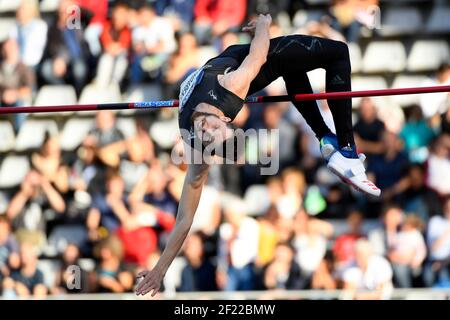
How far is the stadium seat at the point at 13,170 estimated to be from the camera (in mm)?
9977

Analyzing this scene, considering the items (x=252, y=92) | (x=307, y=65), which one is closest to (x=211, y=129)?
(x=252, y=92)

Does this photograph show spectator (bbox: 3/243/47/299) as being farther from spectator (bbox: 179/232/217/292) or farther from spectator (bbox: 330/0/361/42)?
spectator (bbox: 330/0/361/42)

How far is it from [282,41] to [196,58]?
10.7ft

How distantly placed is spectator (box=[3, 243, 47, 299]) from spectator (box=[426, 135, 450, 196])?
3.41m

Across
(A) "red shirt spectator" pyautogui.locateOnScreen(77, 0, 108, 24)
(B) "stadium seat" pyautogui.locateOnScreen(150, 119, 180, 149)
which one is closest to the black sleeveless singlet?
(B) "stadium seat" pyautogui.locateOnScreen(150, 119, 180, 149)

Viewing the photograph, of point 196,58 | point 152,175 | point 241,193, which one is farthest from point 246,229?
point 196,58

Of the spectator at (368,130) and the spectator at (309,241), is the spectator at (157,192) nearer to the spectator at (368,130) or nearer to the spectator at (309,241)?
the spectator at (309,241)

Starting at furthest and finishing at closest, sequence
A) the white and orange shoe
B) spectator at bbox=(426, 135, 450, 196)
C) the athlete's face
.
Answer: spectator at bbox=(426, 135, 450, 196) < the white and orange shoe < the athlete's face

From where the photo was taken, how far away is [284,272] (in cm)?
874

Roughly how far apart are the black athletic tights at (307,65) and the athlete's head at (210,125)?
1.44ft

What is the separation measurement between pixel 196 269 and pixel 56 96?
2.33 meters

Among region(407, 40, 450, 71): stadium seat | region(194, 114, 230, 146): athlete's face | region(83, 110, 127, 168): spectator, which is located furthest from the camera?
region(83, 110, 127, 168): spectator

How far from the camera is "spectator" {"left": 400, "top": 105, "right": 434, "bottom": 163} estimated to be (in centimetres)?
890

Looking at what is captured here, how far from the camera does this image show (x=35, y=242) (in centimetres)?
957
